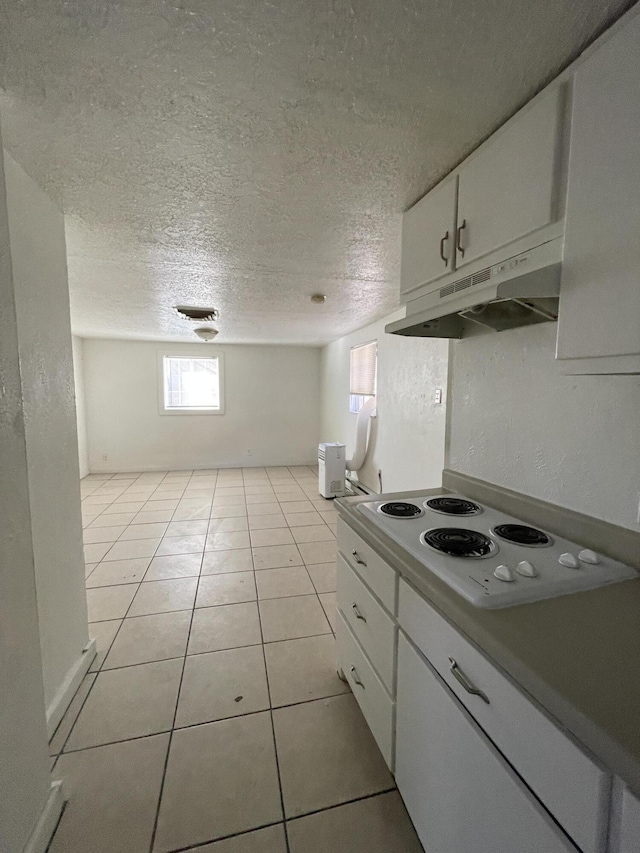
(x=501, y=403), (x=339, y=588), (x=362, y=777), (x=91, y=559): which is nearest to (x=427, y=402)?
(x=501, y=403)

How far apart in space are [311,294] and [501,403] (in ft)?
6.48

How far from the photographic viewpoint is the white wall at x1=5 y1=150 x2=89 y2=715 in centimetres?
130

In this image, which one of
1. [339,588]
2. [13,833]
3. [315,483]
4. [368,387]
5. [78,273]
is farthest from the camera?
[315,483]

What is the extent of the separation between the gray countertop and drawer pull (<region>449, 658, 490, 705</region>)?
0.32ft

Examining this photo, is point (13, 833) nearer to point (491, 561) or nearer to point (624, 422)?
point (491, 561)

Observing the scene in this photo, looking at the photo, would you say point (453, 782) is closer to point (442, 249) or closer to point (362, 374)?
point (442, 249)

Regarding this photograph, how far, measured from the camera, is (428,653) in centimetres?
95

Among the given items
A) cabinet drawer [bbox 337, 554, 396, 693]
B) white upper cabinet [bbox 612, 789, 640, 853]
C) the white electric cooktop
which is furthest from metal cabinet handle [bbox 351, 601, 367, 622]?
white upper cabinet [bbox 612, 789, 640, 853]

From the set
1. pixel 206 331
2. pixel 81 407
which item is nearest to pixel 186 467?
pixel 81 407

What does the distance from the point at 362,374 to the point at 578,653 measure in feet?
13.2

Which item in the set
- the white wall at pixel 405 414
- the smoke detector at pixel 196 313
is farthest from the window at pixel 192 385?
the white wall at pixel 405 414

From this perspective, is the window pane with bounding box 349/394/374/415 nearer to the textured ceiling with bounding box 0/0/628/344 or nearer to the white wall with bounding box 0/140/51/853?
the textured ceiling with bounding box 0/0/628/344

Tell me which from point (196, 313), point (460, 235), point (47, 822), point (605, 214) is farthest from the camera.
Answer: point (196, 313)

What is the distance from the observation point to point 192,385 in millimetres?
6055
